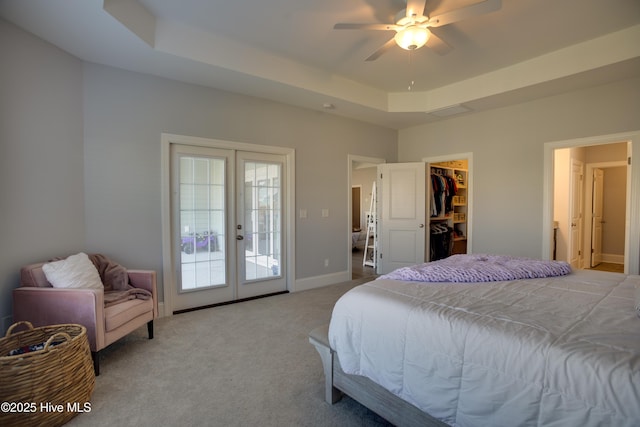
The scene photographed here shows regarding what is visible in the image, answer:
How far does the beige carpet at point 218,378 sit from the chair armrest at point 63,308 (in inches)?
15.5

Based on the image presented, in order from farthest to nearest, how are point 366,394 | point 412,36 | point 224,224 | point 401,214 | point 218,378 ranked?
point 401,214
point 224,224
point 412,36
point 218,378
point 366,394

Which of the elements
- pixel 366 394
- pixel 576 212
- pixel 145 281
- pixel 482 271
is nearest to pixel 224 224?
pixel 145 281

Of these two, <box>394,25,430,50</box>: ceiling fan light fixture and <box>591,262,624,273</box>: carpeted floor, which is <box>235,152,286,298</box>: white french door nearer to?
<box>394,25,430,50</box>: ceiling fan light fixture

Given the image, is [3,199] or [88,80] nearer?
[3,199]

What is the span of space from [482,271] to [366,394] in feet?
3.63

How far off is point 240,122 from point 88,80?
1567 millimetres

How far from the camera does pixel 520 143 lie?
4.32 m

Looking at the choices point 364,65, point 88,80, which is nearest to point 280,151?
point 364,65

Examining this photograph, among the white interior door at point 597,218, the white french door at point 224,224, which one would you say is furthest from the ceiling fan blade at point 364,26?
the white interior door at point 597,218

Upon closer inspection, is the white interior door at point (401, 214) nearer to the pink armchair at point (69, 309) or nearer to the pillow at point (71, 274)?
the pink armchair at point (69, 309)

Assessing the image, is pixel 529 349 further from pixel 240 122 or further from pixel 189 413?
pixel 240 122

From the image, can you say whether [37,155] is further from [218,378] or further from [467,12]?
[467,12]

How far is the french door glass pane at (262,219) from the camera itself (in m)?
4.14

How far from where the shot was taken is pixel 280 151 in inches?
171
